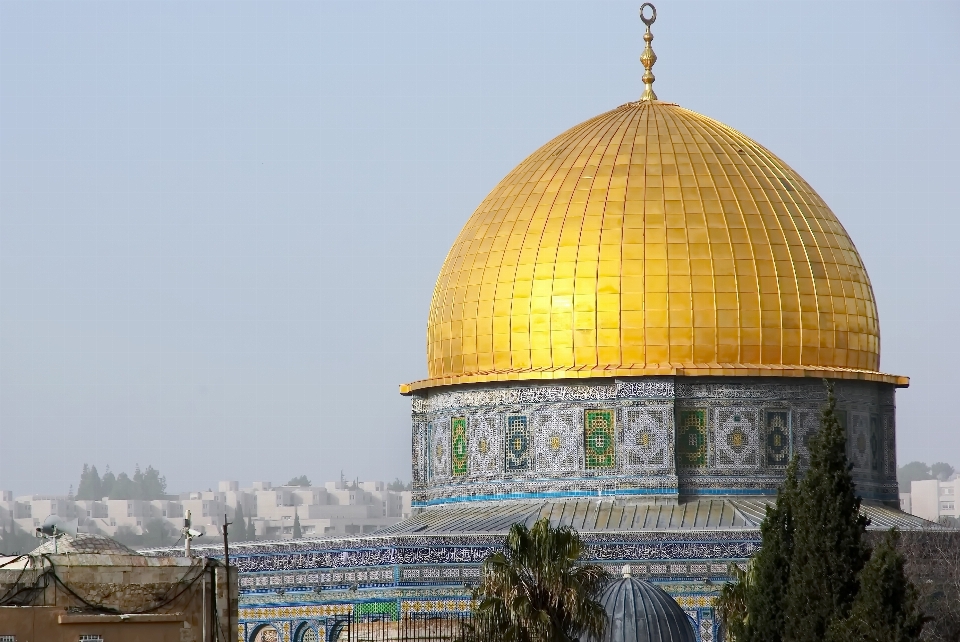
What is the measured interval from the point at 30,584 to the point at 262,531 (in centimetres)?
4396

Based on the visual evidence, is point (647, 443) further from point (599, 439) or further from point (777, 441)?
point (777, 441)

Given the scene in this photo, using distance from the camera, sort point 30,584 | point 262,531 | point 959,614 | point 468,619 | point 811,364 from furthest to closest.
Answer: point 262,531, point 811,364, point 468,619, point 959,614, point 30,584

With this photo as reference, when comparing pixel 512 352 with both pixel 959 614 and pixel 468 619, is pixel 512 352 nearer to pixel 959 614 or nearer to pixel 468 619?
pixel 468 619

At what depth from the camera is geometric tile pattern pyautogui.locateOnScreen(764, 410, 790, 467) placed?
36969 millimetres

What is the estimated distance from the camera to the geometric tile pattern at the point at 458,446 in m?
38.4

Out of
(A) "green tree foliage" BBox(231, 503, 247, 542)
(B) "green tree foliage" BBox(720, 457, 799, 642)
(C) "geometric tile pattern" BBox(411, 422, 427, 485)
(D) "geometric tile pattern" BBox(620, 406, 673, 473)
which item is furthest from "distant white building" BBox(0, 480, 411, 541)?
(B) "green tree foliage" BBox(720, 457, 799, 642)

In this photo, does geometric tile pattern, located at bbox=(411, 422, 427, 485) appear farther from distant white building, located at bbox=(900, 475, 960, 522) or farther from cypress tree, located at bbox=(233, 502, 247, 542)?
distant white building, located at bbox=(900, 475, 960, 522)

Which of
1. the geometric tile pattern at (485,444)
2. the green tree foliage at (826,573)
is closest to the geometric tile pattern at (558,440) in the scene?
the geometric tile pattern at (485,444)

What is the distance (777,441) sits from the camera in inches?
1458

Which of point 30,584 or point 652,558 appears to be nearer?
point 30,584

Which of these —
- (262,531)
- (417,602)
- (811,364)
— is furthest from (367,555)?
(262,531)

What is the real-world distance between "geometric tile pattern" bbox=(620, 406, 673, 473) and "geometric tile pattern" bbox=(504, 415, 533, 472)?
4.94 feet

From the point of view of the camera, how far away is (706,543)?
113 feet

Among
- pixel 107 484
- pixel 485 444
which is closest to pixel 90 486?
pixel 107 484
